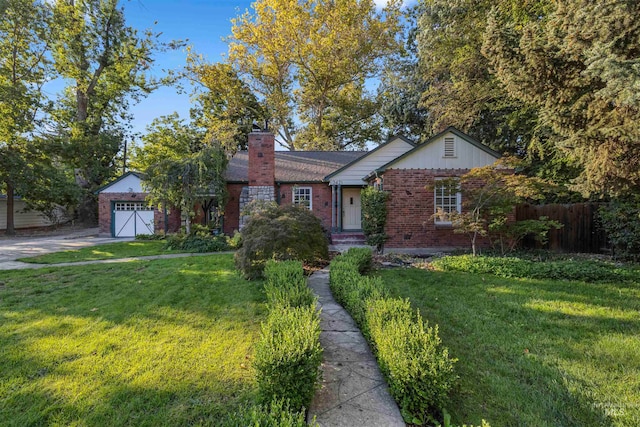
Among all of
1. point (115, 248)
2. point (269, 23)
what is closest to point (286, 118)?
point (269, 23)

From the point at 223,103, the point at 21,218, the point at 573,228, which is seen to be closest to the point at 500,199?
the point at 573,228

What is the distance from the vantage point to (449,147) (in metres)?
10.3

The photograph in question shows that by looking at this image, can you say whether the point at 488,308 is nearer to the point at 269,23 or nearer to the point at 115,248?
the point at 115,248

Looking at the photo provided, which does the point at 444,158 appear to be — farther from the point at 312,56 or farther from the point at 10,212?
the point at 10,212

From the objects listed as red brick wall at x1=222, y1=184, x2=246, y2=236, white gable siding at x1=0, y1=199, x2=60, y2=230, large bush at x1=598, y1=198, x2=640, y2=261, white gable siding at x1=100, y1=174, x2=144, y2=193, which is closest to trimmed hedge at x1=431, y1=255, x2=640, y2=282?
large bush at x1=598, y1=198, x2=640, y2=261

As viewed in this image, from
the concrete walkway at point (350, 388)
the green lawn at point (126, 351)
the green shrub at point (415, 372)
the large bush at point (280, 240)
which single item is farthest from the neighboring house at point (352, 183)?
the green shrub at point (415, 372)

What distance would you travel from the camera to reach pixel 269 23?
19.9 m

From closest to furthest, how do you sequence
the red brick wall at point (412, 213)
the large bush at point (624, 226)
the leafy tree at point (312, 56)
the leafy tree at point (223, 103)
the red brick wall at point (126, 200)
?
the large bush at point (624, 226) → the red brick wall at point (412, 213) → the red brick wall at point (126, 200) → the leafy tree at point (312, 56) → the leafy tree at point (223, 103)

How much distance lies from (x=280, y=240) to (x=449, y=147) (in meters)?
6.83

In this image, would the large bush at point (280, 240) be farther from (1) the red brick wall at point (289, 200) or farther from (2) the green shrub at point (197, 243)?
(1) the red brick wall at point (289, 200)

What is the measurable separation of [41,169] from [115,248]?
34.5 ft

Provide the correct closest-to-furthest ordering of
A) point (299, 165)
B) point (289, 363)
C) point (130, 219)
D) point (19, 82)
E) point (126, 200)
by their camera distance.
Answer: point (289, 363), point (299, 165), point (126, 200), point (130, 219), point (19, 82)

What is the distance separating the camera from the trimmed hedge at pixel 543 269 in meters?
6.49

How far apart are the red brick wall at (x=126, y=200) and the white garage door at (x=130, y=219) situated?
297 millimetres
